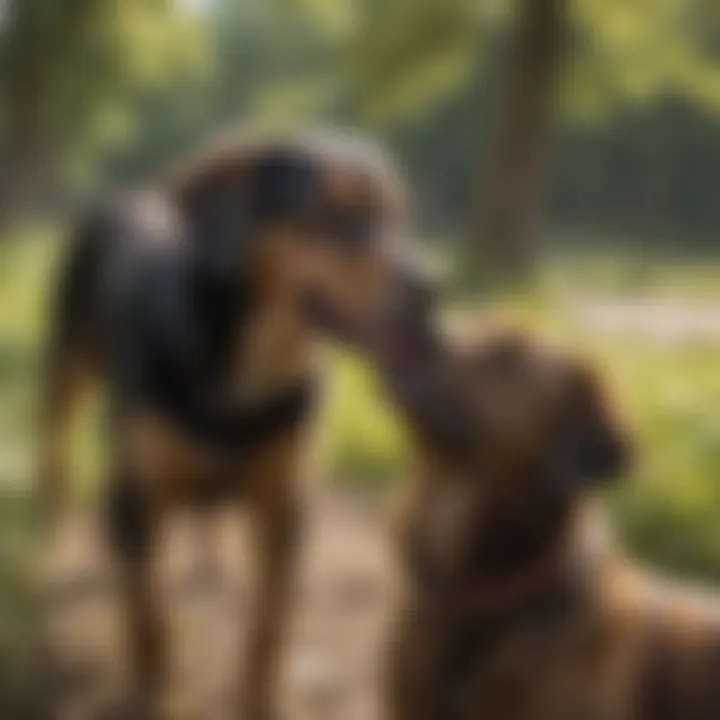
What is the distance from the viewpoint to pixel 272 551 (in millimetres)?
1349

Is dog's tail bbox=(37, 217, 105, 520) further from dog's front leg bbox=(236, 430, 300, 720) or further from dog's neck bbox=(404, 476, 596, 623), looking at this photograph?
dog's neck bbox=(404, 476, 596, 623)

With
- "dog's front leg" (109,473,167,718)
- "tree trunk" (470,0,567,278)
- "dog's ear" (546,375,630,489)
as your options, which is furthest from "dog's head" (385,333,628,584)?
"dog's front leg" (109,473,167,718)

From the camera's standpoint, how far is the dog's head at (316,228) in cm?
123

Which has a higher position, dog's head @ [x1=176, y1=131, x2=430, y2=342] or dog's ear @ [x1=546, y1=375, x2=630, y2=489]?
dog's head @ [x1=176, y1=131, x2=430, y2=342]

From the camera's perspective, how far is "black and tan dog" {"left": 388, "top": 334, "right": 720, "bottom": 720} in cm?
120

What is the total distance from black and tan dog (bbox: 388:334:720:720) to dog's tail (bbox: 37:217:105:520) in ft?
1.01

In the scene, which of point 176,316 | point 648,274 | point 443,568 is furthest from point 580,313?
point 176,316

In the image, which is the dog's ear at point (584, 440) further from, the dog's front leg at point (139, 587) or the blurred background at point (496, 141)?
the dog's front leg at point (139, 587)

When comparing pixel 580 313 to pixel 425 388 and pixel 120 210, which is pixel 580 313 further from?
pixel 120 210

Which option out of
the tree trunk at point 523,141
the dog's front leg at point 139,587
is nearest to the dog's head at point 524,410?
the tree trunk at point 523,141

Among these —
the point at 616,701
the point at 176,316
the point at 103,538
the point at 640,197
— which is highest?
the point at 640,197

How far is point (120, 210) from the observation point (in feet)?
4.23

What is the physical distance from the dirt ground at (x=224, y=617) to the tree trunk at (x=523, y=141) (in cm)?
27

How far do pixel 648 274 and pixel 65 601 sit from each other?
0.65 meters
